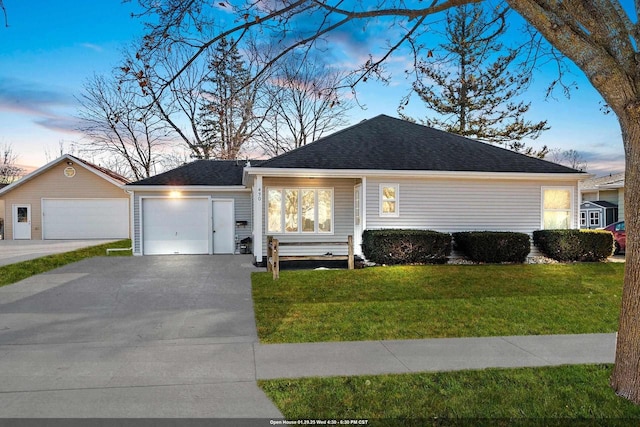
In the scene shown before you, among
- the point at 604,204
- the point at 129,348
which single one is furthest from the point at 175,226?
the point at 604,204

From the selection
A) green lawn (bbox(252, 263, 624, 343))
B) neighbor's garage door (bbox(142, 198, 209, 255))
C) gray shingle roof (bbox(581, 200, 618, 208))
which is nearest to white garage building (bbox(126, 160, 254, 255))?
neighbor's garage door (bbox(142, 198, 209, 255))

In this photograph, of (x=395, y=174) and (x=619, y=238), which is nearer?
(x=395, y=174)

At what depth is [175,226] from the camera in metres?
16.5

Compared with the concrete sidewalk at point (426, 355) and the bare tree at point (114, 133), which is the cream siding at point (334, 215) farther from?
the bare tree at point (114, 133)

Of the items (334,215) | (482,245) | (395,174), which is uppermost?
(395,174)

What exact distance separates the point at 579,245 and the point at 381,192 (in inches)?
249

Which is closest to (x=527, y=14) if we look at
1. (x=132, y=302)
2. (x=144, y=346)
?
(x=144, y=346)

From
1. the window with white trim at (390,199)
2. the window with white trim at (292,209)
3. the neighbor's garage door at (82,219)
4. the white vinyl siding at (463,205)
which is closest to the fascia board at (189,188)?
the window with white trim at (292,209)

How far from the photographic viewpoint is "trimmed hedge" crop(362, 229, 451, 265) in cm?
1215

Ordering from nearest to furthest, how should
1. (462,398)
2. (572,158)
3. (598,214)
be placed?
(462,398) → (598,214) → (572,158)

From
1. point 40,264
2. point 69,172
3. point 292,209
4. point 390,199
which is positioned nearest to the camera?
point 40,264

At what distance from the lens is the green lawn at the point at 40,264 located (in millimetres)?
10994

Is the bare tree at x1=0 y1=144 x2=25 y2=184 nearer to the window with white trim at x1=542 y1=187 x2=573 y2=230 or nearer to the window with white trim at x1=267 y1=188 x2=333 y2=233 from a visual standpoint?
the window with white trim at x1=267 y1=188 x2=333 y2=233

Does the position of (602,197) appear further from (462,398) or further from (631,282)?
(462,398)
